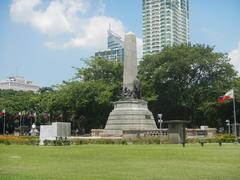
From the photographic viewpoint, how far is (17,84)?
511 ft

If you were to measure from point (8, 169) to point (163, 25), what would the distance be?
10837 cm

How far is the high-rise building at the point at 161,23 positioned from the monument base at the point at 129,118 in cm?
7141

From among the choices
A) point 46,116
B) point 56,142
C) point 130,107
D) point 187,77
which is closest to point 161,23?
point 46,116

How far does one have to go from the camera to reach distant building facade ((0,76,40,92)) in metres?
148

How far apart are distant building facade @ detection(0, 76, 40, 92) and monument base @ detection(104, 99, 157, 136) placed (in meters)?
107

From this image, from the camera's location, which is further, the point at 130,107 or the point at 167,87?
the point at 167,87

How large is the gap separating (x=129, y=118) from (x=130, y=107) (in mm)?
1323

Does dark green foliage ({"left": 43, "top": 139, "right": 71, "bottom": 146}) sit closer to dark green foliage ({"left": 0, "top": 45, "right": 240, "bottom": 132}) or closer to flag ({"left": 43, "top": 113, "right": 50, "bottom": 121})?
dark green foliage ({"left": 0, "top": 45, "right": 240, "bottom": 132})

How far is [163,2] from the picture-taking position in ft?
387

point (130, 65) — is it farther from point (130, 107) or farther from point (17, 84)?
point (17, 84)

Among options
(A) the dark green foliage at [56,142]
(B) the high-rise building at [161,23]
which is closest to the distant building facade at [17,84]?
(B) the high-rise building at [161,23]

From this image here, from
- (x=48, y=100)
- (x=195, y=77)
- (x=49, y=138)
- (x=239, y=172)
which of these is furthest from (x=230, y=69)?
(x=239, y=172)

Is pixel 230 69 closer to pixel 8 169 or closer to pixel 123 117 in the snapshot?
pixel 123 117

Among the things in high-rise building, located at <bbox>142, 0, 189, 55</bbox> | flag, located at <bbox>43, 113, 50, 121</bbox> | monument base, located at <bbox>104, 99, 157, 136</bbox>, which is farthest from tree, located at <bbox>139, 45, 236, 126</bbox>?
high-rise building, located at <bbox>142, 0, 189, 55</bbox>
